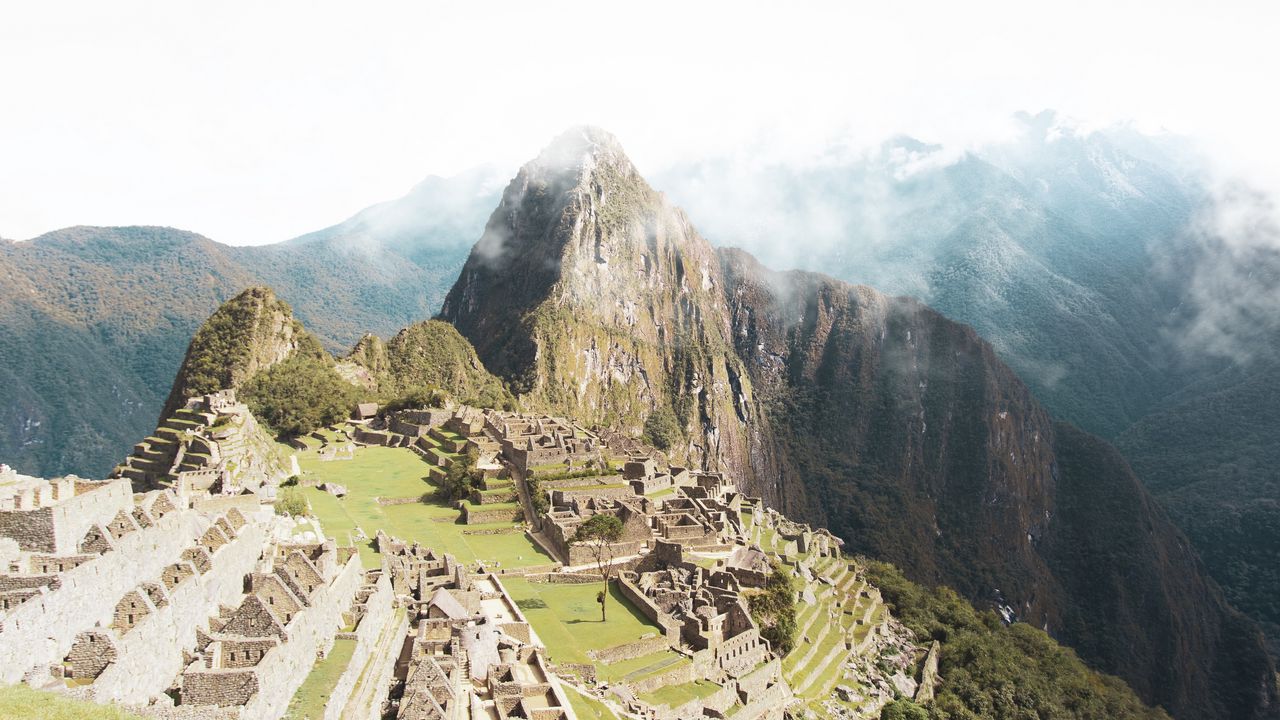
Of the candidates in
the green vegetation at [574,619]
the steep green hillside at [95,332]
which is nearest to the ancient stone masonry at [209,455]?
the green vegetation at [574,619]

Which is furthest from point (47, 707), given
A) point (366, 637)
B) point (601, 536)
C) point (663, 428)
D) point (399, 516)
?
point (663, 428)

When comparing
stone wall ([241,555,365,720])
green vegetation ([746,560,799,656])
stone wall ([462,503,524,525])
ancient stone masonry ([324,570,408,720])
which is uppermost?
stone wall ([241,555,365,720])

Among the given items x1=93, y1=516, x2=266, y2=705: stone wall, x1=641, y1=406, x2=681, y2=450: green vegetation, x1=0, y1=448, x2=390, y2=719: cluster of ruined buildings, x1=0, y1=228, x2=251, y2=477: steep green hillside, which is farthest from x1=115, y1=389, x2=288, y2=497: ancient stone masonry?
x1=641, y1=406, x2=681, y2=450: green vegetation

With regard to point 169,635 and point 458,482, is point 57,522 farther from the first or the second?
point 458,482

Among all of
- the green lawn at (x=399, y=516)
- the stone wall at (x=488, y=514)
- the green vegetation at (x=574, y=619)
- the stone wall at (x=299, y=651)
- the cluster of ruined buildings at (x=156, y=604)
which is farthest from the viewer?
the stone wall at (x=488, y=514)

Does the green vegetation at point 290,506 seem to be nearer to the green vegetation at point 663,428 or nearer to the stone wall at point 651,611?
the stone wall at point 651,611

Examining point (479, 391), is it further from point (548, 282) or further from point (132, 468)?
point (132, 468)

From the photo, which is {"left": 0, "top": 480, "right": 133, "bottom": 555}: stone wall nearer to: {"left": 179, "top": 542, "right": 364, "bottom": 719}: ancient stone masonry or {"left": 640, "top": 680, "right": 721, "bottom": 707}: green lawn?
{"left": 179, "top": 542, "right": 364, "bottom": 719}: ancient stone masonry
